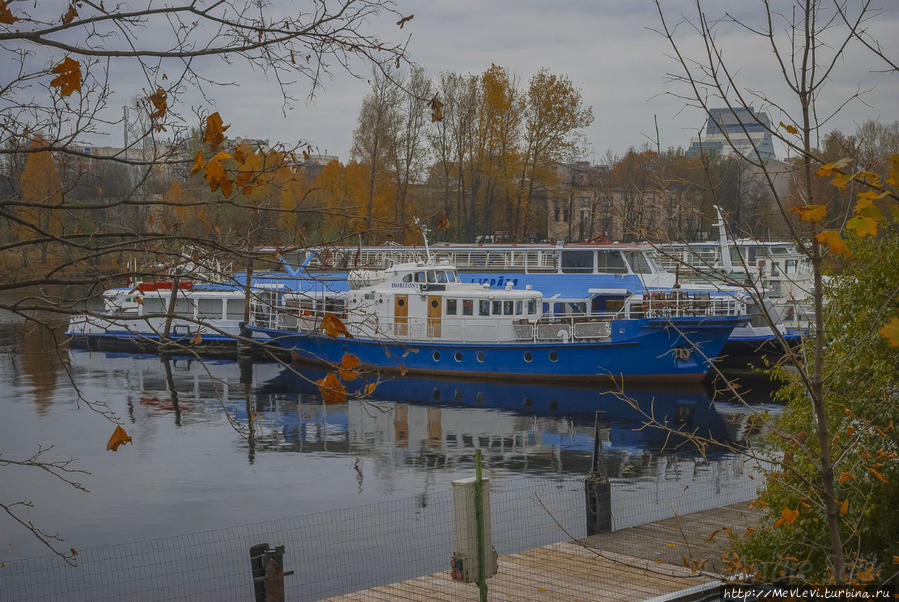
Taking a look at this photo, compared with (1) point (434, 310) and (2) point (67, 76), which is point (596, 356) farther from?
(2) point (67, 76)

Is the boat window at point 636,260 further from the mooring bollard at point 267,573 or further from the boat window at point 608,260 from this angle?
the mooring bollard at point 267,573

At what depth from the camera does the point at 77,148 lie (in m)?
5.70

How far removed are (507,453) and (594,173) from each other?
5294 cm

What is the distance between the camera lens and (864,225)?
3258mm

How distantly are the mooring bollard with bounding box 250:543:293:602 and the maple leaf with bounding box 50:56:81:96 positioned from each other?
552 cm

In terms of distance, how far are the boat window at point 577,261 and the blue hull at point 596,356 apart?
6154 mm

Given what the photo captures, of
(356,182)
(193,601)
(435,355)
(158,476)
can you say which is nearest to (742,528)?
(193,601)

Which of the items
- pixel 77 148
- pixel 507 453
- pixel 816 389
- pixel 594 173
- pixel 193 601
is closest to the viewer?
pixel 816 389

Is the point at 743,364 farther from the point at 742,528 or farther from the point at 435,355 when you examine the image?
the point at 742,528

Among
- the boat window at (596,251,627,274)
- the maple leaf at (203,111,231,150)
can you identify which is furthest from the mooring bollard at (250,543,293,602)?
the boat window at (596,251,627,274)

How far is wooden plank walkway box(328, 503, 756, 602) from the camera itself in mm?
9461

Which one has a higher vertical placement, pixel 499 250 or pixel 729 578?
pixel 499 250

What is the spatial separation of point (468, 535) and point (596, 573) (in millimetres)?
1828

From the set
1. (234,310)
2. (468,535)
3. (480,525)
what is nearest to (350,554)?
(468,535)
